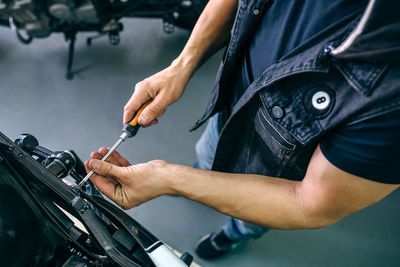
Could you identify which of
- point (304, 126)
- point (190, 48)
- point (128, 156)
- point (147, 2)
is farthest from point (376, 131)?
point (147, 2)

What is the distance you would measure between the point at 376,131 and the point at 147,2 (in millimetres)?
1668

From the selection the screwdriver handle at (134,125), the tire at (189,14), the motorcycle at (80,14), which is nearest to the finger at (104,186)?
the screwdriver handle at (134,125)

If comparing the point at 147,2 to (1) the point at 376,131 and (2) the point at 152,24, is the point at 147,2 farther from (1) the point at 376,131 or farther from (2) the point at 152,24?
(1) the point at 376,131

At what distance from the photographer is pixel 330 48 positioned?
19.1 inches

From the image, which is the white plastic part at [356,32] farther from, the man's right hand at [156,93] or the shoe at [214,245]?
the shoe at [214,245]

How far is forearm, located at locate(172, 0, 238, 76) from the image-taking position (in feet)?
2.61

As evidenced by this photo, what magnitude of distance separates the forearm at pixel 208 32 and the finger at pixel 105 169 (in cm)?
33

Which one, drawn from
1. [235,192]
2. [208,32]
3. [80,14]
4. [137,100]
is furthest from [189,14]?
[235,192]

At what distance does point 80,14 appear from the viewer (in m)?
1.70

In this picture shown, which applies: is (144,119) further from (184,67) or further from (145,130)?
(145,130)

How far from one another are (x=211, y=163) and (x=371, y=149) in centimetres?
66

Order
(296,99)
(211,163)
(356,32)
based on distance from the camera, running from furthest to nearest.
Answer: (211,163) → (296,99) → (356,32)

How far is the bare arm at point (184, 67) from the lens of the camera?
2.57ft

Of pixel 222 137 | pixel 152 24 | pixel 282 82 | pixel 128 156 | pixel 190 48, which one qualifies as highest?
pixel 152 24
